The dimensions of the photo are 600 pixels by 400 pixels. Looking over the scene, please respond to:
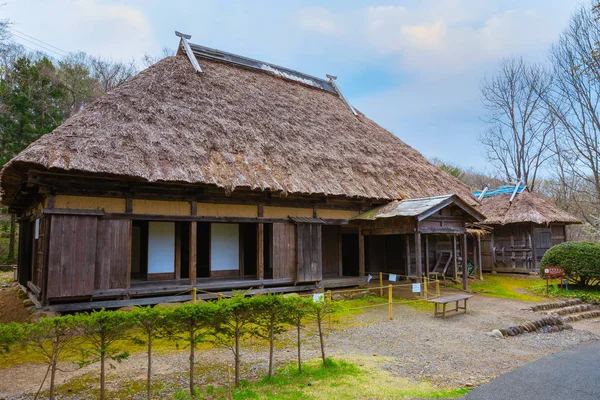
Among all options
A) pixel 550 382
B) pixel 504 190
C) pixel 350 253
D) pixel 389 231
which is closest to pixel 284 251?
pixel 389 231

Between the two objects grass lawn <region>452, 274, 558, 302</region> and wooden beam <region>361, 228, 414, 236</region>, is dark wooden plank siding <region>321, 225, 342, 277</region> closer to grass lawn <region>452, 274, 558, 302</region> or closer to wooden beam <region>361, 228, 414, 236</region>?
wooden beam <region>361, 228, 414, 236</region>

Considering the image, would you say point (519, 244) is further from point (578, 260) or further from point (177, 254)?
point (177, 254)

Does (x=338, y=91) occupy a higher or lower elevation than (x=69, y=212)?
higher

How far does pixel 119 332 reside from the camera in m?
4.42

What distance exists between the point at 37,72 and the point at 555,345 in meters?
26.4

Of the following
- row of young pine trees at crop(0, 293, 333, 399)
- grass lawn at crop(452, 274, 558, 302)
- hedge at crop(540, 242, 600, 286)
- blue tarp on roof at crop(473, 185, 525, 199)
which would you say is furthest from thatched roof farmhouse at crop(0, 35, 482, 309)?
blue tarp on roof at crop(473, 185, 525, 199)

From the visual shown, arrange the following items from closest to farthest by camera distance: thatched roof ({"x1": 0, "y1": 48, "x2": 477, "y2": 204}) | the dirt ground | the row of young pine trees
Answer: the row of young pine trees → the dirt ground → thatched roof ({"x1": 0, "y1": 48, "x2": 477, "y2": 204})

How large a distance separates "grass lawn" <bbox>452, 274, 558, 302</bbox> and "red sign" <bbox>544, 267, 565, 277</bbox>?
791 millimetres

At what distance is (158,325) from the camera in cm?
461

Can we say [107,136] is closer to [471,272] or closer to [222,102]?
[222,102]

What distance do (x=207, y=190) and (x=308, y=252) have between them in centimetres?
370

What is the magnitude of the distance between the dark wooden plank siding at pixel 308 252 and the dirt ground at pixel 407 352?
86.3 inches

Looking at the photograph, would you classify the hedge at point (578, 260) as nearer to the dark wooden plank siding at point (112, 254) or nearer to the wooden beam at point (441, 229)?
the wooden beam at point (441, 229)

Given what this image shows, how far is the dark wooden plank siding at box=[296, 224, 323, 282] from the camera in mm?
11211
